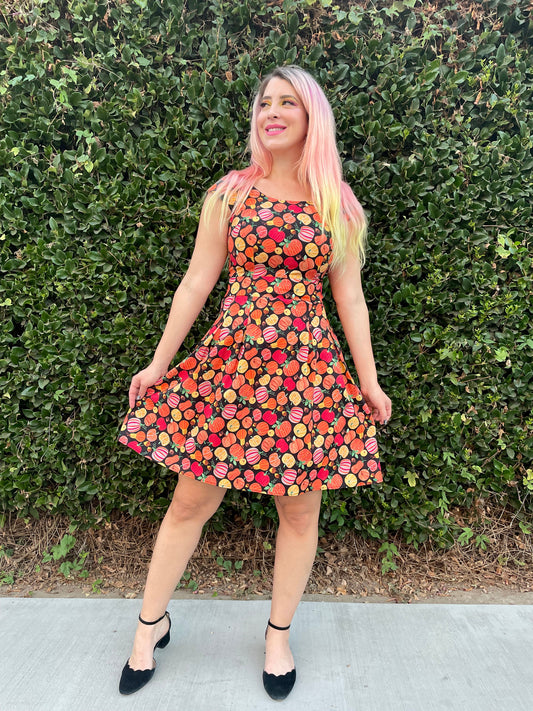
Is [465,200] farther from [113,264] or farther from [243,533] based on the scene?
[243,533]

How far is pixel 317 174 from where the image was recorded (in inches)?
69.5

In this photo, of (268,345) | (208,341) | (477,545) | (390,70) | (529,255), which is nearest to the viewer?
(268,345)

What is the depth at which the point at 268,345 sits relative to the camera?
5.68ft

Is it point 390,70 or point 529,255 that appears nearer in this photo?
point 390,70

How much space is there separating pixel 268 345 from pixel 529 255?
1.49 m

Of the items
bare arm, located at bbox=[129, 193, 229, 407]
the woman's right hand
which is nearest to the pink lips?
bare arm, located at bbox=[129, 193, 229, 407]

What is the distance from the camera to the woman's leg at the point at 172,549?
1.87 meters

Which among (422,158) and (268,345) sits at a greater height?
(422,158)

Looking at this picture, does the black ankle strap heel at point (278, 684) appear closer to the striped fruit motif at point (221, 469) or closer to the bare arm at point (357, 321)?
the striped fruit motif at point (221, 469)

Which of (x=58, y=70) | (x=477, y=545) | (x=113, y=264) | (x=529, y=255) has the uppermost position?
(x=58, y=70)

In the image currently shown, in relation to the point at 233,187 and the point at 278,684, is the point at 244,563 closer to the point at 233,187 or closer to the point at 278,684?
the point at 278,684

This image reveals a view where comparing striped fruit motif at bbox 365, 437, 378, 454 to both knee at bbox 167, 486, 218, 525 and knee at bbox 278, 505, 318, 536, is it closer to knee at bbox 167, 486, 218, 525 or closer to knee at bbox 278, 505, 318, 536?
knee at bbox 278, 505, 318, 536

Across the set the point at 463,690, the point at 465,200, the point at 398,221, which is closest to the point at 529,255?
the point at 465,200

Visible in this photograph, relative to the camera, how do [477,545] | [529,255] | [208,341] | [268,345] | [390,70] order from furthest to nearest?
[477,545]
[529,255]
[390,70]
[208,341]
[268,345]
